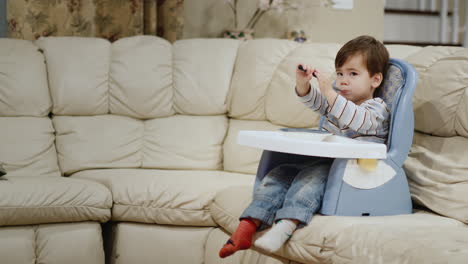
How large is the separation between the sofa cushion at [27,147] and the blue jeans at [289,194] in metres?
1.29

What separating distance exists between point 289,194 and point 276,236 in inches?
6.2

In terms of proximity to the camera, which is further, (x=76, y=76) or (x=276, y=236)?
(x=76, y=76)

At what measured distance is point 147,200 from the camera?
99.7 inches

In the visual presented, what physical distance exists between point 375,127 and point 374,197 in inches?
9.1

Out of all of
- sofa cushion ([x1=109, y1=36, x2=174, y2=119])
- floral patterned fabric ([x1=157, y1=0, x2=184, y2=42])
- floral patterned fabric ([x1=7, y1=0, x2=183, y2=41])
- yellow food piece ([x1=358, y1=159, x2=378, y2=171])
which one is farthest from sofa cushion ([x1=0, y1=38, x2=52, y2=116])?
yellow food piece ([x1=358, y1=159, x2=378, y2=171])

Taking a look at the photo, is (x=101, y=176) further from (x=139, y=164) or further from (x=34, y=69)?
(x=34, y=69)

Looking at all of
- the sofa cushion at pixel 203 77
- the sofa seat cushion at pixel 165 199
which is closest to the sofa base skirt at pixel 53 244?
the sofa seat cushion at pixel 165 199

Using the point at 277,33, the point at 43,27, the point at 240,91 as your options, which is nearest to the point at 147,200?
the point at 240,91

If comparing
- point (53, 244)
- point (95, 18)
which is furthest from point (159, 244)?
point (95, 18)

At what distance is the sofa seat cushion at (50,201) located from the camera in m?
2.36

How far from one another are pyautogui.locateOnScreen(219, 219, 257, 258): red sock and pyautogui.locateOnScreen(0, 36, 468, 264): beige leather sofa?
4.2 inches

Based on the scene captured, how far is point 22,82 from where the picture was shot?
3023 mm

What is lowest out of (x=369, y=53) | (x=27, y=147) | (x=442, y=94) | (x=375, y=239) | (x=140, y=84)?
(x=27, y=147)

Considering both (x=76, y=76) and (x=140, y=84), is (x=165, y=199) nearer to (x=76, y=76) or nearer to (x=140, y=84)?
(x=140, y=84)
